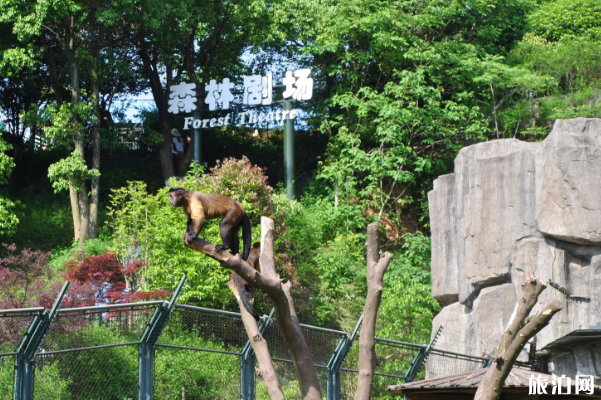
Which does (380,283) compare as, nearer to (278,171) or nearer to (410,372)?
(410,372)

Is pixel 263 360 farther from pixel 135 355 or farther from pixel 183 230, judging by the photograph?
pixel 183 230

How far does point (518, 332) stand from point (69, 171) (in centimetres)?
1573

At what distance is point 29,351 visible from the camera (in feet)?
20.9

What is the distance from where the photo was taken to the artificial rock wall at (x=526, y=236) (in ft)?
38.4

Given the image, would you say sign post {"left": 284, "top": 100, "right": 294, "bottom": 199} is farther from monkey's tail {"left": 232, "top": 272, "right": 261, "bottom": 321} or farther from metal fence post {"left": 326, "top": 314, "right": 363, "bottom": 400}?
monkey's tail {"left": 232, "top": 272, "right": 261, "bottom": 321}

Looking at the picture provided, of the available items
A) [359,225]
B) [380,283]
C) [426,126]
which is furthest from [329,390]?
[426,126]

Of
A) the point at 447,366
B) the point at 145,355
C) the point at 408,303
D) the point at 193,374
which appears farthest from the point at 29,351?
the point at 408,303

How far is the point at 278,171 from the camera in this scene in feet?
83.0

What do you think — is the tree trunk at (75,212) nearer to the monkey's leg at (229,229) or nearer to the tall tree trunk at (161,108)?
the tall tree trunk at (161,108)

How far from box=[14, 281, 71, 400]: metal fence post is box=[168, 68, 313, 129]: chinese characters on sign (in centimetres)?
1323

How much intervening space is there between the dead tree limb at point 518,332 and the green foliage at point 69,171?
15312mm

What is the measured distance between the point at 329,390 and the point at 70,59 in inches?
548

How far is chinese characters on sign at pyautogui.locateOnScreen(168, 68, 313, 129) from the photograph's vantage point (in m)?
18.9

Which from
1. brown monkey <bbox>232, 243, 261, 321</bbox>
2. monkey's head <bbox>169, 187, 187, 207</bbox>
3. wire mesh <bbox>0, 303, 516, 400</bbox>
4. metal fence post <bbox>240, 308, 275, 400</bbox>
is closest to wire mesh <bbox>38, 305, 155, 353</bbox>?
wire mesh <bbox>0, 303, 516, 400</bbox>
